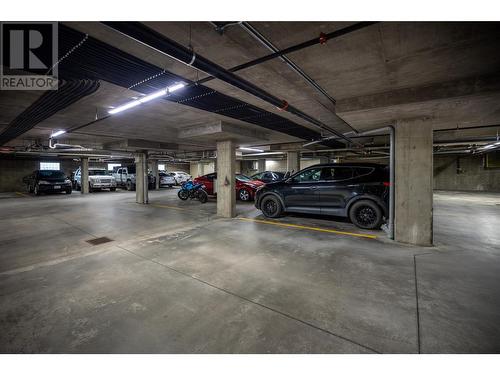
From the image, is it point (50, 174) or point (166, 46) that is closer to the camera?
point (166, 46)

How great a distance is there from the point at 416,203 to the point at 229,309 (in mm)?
4255

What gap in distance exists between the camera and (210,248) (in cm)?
418

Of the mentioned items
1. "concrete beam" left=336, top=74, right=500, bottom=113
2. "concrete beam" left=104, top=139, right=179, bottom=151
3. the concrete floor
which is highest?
"concrete beam" left=104, top=139, right=179, bottom=151

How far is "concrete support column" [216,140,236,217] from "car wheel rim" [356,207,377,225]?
374 centimetres

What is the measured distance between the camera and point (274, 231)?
17.5 ft

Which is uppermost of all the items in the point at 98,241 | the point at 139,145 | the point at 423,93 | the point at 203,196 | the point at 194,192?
the point at 139,145

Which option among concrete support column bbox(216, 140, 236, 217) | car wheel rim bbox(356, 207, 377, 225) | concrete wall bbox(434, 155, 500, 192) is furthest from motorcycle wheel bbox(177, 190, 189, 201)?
concrete wall bbox(434, 155, 500, 192)

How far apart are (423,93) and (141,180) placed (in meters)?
11.1

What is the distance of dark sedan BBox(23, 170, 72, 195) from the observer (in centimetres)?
1373

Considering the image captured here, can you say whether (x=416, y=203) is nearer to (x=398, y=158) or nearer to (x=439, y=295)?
(x=398, y=158)

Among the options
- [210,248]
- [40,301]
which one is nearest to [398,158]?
[210,248]

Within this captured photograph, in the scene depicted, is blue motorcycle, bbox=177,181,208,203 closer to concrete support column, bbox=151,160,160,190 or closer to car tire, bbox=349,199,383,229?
car tire, bbox=349,199,383,229

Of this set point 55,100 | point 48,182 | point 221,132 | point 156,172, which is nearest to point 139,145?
point 221,132

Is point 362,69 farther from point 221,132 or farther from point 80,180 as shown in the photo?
point 80,180
